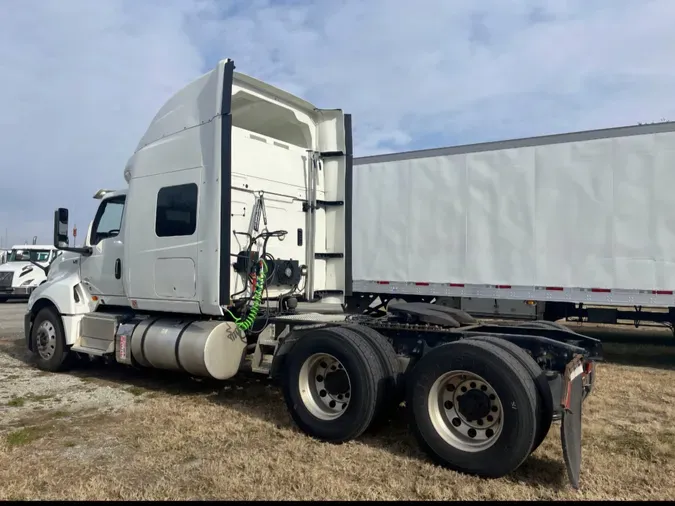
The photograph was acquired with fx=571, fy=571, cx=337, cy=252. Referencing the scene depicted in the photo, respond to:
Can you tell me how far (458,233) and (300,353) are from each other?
549cm

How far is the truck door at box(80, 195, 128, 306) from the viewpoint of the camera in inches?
287

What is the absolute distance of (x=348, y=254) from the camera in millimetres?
7125

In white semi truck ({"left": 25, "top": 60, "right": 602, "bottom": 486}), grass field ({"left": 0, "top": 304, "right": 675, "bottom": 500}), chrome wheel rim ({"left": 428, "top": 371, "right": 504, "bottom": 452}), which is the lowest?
grass field ({"left": 0, "top": 304, "right": 675, "bottom": 500})

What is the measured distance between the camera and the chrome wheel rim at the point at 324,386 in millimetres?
4902

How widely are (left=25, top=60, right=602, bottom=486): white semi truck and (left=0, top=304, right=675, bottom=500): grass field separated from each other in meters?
0.27

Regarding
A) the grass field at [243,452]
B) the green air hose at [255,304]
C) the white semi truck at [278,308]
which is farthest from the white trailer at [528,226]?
the green air hose at [255,304]

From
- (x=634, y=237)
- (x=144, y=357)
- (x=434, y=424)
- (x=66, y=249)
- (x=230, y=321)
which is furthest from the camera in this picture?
(x=634, y=237)

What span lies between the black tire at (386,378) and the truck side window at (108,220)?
4.14 metres

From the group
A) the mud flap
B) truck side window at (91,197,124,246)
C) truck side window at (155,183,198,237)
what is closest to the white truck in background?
truck side window at (91,197,124,246)

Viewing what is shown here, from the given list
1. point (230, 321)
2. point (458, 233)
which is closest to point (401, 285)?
point (458, 233)

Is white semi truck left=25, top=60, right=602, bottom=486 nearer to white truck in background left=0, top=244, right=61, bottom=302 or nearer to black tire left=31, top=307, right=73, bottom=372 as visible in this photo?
black tire left=31, top=307, right=73, bottom=372

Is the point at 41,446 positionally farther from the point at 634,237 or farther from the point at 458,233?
the point at 634,237

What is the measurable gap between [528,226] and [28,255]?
2007 cm

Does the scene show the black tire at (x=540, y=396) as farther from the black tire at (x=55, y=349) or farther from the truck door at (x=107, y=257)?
the black tire at (x=55, y=349)
